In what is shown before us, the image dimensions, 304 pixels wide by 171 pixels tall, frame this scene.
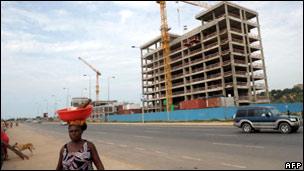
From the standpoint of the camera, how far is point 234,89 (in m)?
66.5

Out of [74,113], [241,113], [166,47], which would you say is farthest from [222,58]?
[74,113]

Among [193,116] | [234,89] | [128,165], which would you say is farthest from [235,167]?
[234,89]

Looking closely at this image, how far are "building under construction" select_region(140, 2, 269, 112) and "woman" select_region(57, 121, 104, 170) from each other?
2460 inches

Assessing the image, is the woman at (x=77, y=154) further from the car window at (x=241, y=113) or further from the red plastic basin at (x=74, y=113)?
the car window at (x=241, y=113)

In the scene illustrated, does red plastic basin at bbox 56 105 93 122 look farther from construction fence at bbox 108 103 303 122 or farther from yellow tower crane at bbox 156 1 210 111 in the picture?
yellow tower crane at bbox 156 1 210 111

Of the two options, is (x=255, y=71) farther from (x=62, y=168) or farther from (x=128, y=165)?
(x=62, y=168)

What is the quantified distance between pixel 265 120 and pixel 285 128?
1288mm

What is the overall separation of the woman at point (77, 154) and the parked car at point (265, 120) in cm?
1720

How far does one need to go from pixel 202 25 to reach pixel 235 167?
70.1 m

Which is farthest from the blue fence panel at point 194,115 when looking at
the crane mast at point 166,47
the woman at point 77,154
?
the woman at point 77,154

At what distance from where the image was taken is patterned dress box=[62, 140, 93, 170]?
3.71 meters

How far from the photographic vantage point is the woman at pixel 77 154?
146 inches

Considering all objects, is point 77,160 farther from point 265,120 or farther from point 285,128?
point 265,120

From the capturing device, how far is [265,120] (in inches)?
773
